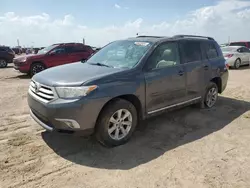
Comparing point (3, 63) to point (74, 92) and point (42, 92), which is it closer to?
point (42, 92)

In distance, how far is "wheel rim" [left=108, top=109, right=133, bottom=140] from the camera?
12.6 feet

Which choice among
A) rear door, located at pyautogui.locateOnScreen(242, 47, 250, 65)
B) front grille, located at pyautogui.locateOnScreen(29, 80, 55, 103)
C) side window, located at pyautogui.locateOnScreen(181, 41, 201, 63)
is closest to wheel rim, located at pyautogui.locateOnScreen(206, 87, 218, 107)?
side window, located at pyautogui.locateOnScreen(181, 41, 201, 63)

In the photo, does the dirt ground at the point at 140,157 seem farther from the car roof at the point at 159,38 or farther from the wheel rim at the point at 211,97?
the car roof at the point at 159,38

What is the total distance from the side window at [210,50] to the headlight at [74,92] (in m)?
3.52

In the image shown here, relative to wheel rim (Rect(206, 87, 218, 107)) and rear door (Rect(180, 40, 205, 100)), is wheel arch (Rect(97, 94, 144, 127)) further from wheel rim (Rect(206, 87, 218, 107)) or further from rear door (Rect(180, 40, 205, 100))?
wheel rim (Rect(206, 87, 218, 107))

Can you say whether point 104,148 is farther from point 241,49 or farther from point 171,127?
point 241,49

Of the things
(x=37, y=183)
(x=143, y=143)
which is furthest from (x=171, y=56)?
(x=37, y=183)

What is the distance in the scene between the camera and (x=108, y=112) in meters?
3.67

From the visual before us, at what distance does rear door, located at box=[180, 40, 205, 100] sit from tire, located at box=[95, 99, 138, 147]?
5.57 ft

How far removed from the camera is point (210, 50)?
19.8 ft

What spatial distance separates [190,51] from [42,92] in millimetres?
3255

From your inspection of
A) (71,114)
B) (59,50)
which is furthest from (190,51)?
(59,50)

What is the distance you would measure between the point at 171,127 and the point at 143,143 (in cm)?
99

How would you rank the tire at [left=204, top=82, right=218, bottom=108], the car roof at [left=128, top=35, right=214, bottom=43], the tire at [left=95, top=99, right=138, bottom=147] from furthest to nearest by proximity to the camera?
Result: 1. the tire at [left=204, top=82, right=218, bottom=108]
2. the car roof at [left=128, top=35, right=214, bottom=43]
3. the tire at [left=95, top=99, right=138, bottom=147]
